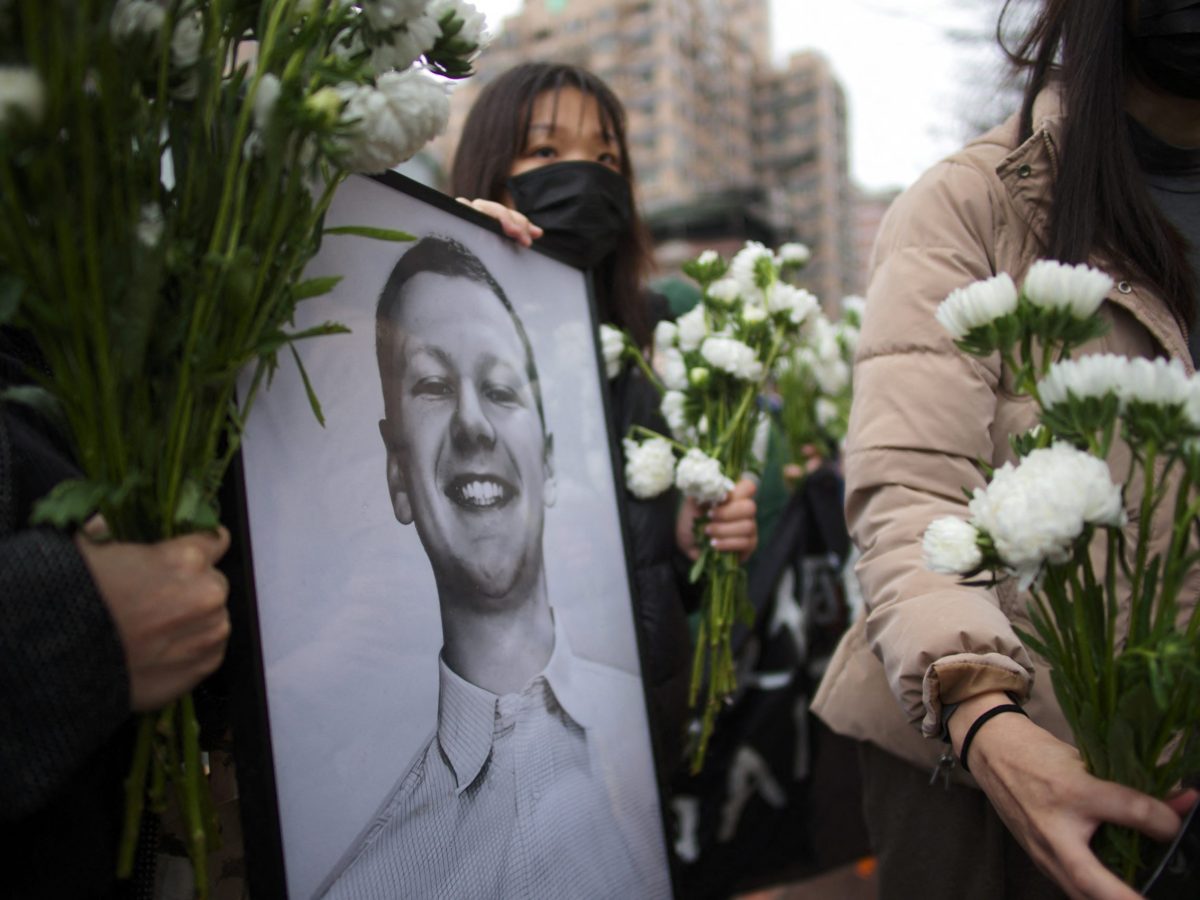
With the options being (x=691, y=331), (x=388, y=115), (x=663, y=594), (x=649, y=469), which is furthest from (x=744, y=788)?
(x=388, y=115)

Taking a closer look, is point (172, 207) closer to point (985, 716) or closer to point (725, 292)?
point (985, 716)

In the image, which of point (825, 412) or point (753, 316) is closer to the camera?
point (753, 316)

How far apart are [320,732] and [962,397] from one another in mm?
899

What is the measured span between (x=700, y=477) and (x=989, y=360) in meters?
0.56

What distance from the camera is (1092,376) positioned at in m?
0.73

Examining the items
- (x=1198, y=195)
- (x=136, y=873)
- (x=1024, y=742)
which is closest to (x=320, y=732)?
(x=136, y=873)

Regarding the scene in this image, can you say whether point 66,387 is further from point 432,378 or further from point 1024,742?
point 1024,742

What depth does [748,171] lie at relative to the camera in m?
69.5

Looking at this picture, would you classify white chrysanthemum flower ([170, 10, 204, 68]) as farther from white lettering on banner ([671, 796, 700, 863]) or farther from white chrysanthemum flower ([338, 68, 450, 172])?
white lettering on banner ([671, 796, 700, 863])

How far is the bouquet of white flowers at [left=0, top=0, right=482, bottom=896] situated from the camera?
0.62 meters

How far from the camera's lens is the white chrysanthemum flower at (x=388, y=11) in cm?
77

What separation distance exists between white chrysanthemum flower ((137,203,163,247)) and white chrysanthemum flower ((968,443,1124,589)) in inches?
28.9

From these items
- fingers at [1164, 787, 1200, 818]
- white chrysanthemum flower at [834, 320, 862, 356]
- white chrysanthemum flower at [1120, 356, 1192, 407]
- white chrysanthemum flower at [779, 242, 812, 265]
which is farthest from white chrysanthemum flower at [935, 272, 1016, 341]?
white chrysanthemum flower at [834, 320, 862, 356]

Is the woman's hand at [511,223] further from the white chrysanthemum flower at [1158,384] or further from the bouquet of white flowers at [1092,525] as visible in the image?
the white chrysanthemum flower at [1158,384]
